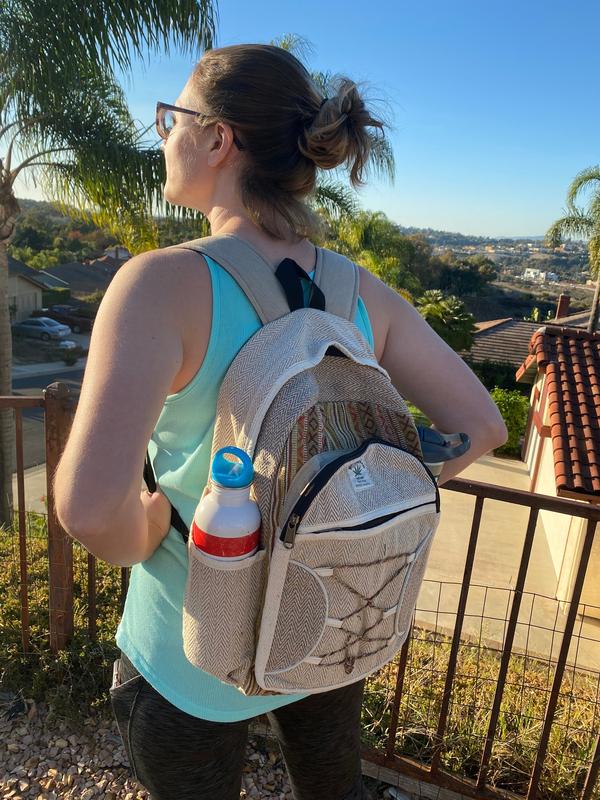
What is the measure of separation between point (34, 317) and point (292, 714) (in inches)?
1448

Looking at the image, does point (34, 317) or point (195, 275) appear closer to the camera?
point (195, 275)

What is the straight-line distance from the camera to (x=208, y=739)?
1.03 m

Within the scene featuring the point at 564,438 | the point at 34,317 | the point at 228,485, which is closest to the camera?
the point at 228,485

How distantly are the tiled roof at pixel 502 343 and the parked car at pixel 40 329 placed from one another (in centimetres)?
2058

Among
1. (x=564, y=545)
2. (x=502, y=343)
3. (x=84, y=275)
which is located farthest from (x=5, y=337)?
(x=84, y=275)

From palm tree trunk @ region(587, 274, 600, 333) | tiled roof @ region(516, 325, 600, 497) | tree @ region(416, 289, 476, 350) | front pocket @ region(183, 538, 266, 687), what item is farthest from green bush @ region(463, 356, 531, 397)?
front pocket @ region(183, 538, 266, 687)

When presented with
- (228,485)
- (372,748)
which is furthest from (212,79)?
(372,748)

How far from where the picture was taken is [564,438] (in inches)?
332

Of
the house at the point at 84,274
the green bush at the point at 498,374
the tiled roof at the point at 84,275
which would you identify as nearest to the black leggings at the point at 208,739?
the green bush at the point at 498,374

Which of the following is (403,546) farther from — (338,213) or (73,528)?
(338,213)

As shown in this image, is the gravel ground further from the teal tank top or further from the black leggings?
the teal tank top

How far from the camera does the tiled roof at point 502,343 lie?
25.4 metres

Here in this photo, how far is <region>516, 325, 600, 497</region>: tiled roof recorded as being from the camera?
7656 mm

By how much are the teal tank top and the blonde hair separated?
0.64 ft
